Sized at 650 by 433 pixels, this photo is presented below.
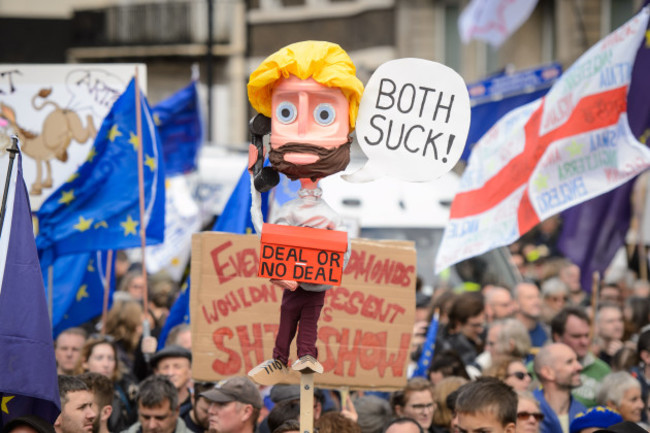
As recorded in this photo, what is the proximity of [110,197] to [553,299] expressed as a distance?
5.02 meters

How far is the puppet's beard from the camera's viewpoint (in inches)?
216

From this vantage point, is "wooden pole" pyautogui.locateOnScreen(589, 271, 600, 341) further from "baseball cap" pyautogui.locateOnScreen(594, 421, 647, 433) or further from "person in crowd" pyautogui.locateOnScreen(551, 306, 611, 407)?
"baseball cap" pyautogui.locateOnScreen(594, 421, 647, 433)

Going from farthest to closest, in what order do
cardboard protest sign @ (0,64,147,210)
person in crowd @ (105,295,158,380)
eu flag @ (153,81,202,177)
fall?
1. eu flag @ (153,81,202,177)
2. person in crowd @ (105,295,158,380)
3. cardboard protest sign @ (0,64,147,210)

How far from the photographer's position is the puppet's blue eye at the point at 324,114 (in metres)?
5.55

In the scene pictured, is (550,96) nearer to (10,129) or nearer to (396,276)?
(396,276)

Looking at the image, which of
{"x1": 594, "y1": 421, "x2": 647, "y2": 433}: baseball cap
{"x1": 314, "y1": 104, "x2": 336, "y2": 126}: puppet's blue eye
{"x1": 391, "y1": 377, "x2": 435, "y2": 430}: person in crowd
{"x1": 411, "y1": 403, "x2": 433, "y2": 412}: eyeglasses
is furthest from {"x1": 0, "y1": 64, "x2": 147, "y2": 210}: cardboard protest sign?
{"x1": 594, "y1": 421, "x2": 647, "y2": 433}: baseball cap

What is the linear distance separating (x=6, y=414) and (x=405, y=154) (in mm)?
2339

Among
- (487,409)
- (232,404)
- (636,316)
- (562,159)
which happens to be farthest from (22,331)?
(636,316)

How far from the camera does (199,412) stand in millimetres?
7586

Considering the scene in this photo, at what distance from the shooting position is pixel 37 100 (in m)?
9.70

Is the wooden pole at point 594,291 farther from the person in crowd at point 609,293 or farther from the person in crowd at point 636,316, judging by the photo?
the person in crowd at point 609,293

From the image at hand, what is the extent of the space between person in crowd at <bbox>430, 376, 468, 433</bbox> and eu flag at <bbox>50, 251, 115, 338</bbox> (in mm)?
3081

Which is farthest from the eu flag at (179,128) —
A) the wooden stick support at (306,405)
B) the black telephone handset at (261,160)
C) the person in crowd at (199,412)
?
the wooden stick support at (306,405)

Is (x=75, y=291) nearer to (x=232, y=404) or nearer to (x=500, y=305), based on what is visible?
(x=232, y=404)
